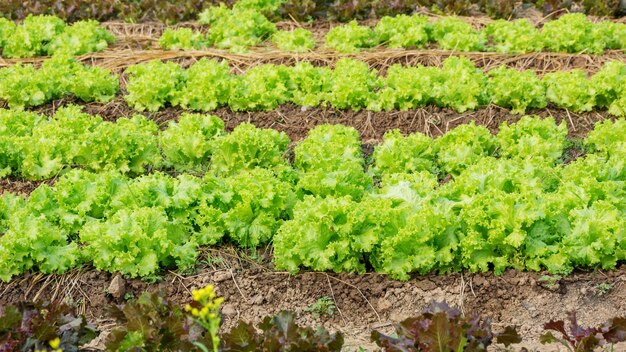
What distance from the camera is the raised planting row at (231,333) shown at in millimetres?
4641

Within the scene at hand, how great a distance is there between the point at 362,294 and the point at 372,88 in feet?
12.3

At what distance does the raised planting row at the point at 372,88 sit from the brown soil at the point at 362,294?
3.15 meters

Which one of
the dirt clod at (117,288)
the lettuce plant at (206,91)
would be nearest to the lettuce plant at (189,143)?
the lettuce plant at (206,91)

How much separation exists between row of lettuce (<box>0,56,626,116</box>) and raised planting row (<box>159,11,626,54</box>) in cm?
111

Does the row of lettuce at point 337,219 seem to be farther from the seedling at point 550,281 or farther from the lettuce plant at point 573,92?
the lettuce plant at point 573,92

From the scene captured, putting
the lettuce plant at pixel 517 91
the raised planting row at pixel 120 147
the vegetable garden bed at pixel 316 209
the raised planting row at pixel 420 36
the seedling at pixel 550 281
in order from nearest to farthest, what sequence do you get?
1. the vegetable garden bed at pixel 316 209
2. the seedling at pixel 550 281
3. the raised planting row at pixel 120 147
4. the lettuce plant at pixel 517 91
5. the raised planting row at pixel 420 36

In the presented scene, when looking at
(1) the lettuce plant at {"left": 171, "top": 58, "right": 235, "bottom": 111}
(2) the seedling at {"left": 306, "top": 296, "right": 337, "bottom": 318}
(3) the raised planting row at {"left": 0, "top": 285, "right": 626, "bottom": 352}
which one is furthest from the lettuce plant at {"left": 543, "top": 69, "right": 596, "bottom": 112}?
(3) the raised planting row at {"left": 0, "top": 285, "right": 626, "bottom": 352}

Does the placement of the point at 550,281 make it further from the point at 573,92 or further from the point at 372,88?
the point at 372,88

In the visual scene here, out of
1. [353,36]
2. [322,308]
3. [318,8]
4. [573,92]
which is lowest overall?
[318,8]

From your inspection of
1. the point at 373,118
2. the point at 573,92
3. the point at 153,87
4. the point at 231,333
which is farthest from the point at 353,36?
the point at 231,333

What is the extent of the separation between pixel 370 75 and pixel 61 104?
327 cm

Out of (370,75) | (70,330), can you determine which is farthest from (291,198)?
(370,75)

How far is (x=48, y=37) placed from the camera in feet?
37.4

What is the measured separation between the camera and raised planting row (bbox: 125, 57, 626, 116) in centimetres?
910
